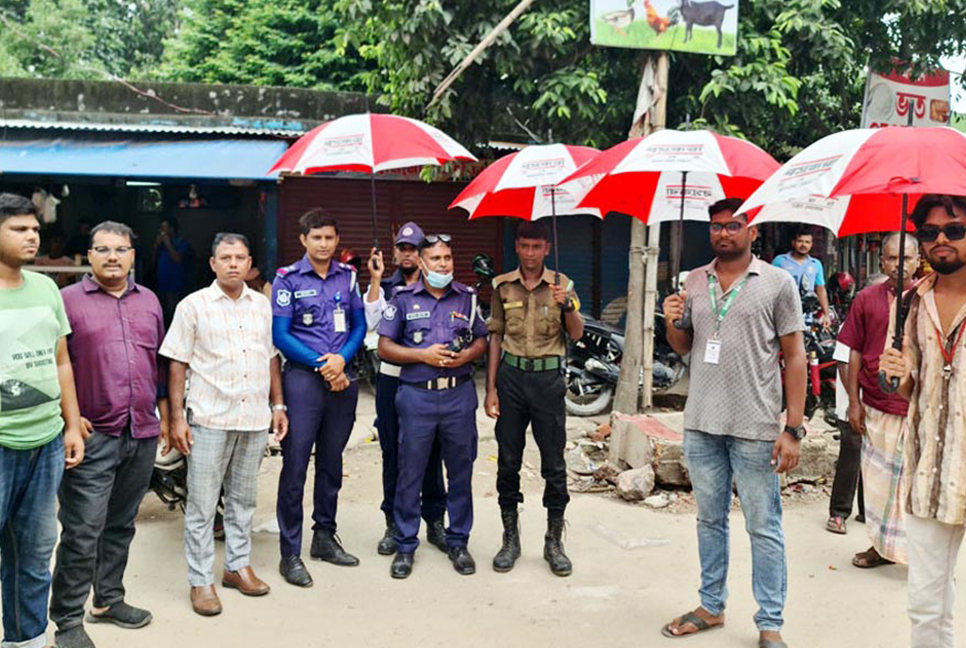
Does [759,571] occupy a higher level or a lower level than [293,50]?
lower

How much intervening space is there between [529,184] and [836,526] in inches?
110

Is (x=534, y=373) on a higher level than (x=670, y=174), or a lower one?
lower

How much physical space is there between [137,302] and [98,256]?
0.26 metres

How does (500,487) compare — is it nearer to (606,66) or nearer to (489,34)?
(489,34)

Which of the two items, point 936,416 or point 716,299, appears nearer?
point 936,416

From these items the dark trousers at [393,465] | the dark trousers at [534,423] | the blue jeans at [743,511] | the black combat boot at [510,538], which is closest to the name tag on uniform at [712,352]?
the blue jeans at [743,511]

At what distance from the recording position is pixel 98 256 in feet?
10.9

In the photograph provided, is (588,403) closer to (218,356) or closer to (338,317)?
(338,317)

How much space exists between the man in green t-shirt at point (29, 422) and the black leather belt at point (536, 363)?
2.06 meters

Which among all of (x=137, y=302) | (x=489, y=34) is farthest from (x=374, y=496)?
(x=489, y=34)

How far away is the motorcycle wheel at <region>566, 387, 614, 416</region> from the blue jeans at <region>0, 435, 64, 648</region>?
552 cm

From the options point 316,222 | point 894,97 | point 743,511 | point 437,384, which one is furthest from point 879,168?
point 894,97

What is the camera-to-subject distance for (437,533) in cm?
463

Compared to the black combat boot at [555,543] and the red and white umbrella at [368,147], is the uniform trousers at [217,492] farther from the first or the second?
the black combat boot at [555,543]
